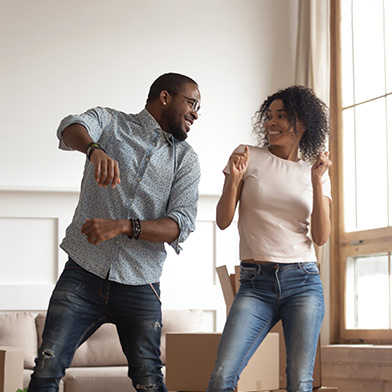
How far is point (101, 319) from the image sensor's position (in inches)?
84.8

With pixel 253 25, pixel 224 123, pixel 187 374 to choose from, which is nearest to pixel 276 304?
pixel 187 374

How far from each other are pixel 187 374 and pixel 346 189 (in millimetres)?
2015

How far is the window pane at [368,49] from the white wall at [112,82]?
0.53 m

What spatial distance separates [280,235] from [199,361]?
33.9 inches

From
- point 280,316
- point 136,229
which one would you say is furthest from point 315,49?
point 136,229

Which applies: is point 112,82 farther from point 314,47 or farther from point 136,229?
A: point 136,229

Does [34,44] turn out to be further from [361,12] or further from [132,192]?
[132,192]

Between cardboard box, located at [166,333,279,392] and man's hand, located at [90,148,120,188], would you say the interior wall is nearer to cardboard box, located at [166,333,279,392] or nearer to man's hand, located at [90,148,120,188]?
cardboard box, located at [166,333,279,392]

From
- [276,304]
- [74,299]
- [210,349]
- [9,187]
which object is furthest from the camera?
[9,187]

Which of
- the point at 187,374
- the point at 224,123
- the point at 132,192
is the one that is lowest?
the point at 187,374

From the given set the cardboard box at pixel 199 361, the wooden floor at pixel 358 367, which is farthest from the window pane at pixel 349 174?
the cardboard box at pixel 199 361

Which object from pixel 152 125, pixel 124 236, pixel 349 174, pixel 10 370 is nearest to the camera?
pixel 124 236

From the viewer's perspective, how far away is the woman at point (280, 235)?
7.59 feet

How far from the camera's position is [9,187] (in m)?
4.44
